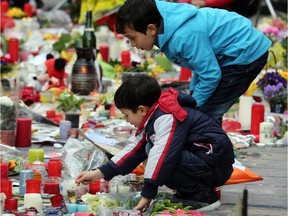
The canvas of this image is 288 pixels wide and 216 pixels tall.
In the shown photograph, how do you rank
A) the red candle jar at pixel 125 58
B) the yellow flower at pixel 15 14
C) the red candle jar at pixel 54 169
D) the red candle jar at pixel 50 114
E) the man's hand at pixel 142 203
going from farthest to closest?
the yellow flower at pixel 15 14
the red candle jar at pixel 125 58
the red candle jar at pixel 50 114
the red candle jar at pixel 54 169
the man's hand at pixel 142 203

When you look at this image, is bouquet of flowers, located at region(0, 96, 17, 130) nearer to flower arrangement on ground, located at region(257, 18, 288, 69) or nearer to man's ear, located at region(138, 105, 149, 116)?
man's ear, located at region(138, 105, 149, 116)

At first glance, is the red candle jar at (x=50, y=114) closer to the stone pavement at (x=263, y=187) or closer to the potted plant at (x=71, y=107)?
the potted plant at (x=71, y=107)

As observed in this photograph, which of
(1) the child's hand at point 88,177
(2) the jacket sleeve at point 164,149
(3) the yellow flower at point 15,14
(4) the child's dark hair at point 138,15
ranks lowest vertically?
(3) the yellow flower at point 15,14

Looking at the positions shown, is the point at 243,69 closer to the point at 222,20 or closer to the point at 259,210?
the point at 222,20

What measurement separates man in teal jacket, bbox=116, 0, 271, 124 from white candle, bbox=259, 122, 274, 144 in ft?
3.97

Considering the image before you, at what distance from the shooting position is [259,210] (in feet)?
15.9

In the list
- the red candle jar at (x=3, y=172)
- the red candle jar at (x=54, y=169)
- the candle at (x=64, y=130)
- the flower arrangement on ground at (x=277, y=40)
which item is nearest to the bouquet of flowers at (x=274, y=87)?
the flower arrangement on ground at (x=277, y=40)

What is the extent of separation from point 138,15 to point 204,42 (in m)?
0.34

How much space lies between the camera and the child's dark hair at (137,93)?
4.50 meters

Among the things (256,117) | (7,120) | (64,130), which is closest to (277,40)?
(256,117)

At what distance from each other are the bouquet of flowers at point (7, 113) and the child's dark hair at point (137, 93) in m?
1.36

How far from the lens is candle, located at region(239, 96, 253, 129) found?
6781 mm

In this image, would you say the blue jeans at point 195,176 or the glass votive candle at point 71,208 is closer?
the glass votive candle at point 71,208

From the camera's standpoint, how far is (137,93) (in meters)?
4.50
